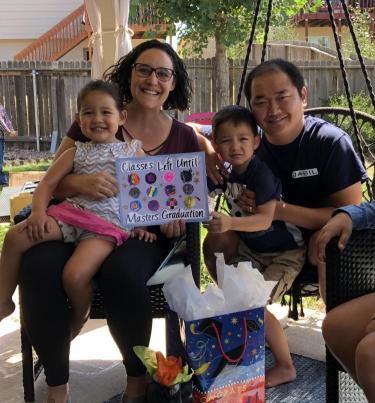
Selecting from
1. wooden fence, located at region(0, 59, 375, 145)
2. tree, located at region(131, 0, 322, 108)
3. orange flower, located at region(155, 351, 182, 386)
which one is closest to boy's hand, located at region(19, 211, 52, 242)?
orange flower, located at region(155, 351, 182, 386)

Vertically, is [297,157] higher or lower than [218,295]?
higher

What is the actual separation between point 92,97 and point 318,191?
1015 mm

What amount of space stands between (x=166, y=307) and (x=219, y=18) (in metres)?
7.52

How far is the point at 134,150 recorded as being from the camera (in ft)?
7.89

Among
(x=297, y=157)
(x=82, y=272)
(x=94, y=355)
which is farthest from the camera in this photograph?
(x=94, y=355)

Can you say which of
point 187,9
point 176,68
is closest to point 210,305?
point 176,68

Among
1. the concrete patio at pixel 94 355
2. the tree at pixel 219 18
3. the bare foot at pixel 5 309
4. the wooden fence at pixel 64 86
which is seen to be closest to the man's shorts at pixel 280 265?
the concrete patio at pixel 94 355

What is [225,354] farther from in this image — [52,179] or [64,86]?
[64,86]

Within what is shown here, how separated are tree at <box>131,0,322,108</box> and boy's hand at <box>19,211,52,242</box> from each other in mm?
6646

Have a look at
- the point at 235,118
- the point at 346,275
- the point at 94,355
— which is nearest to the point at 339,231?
the point at 346,275

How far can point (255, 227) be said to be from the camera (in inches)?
87.0

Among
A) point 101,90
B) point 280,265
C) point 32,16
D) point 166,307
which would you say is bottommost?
point 166,307

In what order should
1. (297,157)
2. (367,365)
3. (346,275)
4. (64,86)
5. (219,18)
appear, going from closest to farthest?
(367,365)
(346,275)
(297,157)
(219,18)
(64,86)

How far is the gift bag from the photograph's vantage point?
6.23 ft
